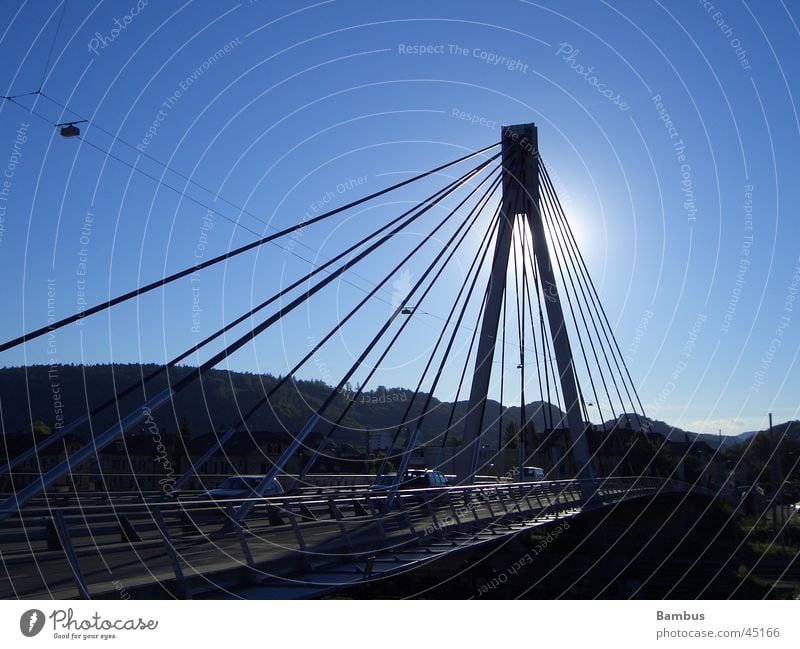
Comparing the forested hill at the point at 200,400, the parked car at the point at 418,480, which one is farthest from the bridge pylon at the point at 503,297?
the forested hill at the point at 200,400

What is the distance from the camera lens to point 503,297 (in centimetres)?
2322

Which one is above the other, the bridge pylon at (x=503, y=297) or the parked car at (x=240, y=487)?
the bridge pylon at (x=503, y=297)

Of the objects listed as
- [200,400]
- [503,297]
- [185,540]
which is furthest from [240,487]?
[200,400]

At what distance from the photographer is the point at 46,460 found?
34156 mm

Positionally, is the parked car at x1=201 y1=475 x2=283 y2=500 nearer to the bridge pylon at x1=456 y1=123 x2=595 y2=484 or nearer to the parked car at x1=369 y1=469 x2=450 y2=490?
the bridge pylon at x1=456 y1=123 x2=595 y2=484

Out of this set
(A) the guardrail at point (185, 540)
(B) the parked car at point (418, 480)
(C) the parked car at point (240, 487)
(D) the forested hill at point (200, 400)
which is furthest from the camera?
(D) the forested hill at point (200, 400)

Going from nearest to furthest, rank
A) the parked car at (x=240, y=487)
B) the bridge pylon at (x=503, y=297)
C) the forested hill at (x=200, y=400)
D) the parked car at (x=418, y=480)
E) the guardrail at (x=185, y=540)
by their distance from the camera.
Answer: the guardrail at (x=185, y=540) → the parked car at (x=240, y=487) → the bridge pylon at (x=503, y=297) → the parked car at (x=418, y=480) → the forested hill at (x=200, y=400)

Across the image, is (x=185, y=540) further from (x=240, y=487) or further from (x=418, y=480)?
(x=418, y=480)

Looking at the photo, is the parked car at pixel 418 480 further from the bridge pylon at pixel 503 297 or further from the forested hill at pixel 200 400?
the forested hill at pixel 200 400

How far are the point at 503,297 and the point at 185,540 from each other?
47.9 ft

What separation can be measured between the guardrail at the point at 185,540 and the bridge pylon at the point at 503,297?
5.13 m

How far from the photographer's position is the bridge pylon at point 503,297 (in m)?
22.7
